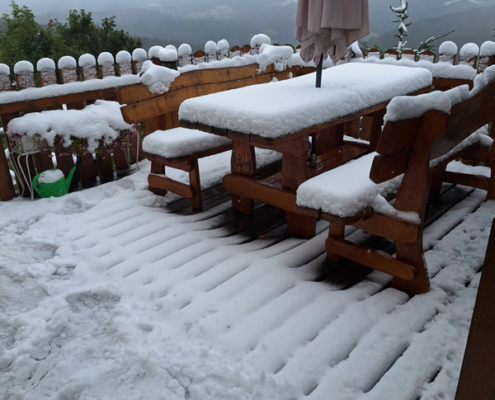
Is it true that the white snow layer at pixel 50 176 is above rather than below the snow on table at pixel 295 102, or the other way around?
below

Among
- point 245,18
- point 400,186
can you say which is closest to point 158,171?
point 400,186

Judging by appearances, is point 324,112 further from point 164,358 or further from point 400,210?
point 164,358

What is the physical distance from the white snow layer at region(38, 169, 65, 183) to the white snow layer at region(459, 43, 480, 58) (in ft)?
14.3

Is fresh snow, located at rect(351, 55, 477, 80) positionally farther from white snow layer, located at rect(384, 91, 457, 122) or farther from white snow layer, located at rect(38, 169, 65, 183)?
white snow layer, located at rect(38, 169, 65, 183)

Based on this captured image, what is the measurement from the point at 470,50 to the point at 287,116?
2934mm

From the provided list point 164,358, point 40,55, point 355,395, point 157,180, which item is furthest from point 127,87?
point 40,55

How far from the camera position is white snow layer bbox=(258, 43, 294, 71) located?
5168mm

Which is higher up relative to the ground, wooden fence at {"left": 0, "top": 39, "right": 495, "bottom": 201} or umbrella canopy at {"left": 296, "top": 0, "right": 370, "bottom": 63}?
umbrella canopy at {"left": 296, "top": 0, "right": 370, "bottom": 63}

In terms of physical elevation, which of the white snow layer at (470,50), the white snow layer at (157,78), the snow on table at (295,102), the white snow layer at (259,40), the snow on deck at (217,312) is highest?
the white snow layer at (259,40)

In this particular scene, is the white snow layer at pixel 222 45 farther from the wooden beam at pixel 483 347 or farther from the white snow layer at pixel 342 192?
the wooden beam at pixel 483 347

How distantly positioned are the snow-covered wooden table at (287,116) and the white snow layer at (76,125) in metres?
1.34

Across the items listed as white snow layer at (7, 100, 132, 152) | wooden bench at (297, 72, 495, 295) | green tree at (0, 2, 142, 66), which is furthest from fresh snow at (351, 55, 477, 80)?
green tree at (0, 2, 142, 66)

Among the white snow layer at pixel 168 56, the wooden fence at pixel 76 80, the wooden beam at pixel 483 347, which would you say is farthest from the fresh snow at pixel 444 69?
the wooden beam at pixel 483 347

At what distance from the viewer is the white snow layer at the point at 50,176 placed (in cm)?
418
